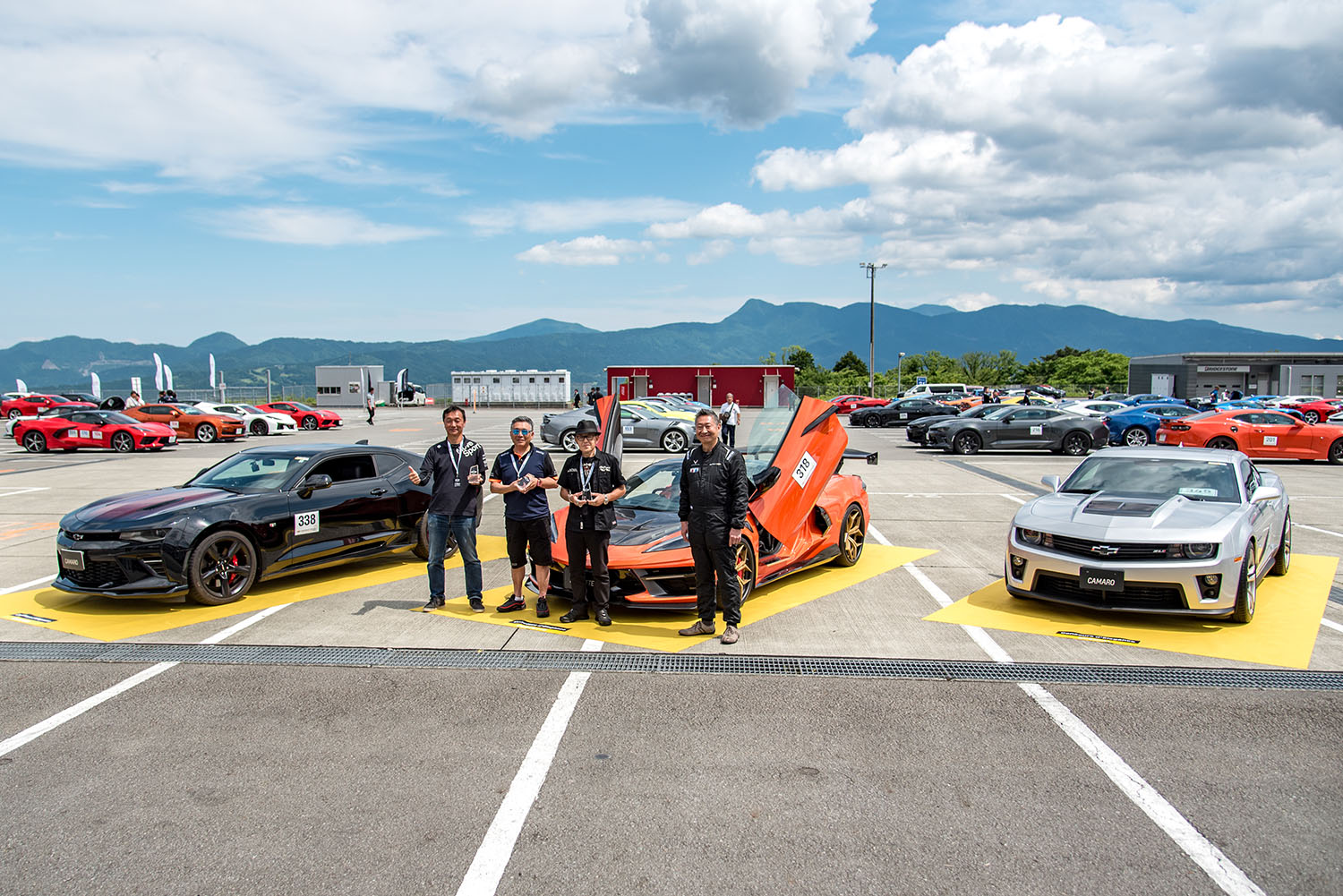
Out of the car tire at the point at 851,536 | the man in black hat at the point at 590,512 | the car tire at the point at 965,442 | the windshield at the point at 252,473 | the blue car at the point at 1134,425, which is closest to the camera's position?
the man in black hat at the point at 590,512

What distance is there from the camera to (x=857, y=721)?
4762 mm

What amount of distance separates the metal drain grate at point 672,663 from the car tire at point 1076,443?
18.3m

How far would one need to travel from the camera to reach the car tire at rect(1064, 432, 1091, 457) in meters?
22.7

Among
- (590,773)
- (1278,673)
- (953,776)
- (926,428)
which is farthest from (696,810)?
(926,428)

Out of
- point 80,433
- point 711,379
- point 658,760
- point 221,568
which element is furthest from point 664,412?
point 711,379

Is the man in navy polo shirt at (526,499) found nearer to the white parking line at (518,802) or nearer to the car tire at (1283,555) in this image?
the white parking line at (518,802)

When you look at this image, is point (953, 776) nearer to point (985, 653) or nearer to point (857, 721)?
point (857, 721)

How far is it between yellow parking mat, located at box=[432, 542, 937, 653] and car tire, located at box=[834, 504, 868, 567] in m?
0.10

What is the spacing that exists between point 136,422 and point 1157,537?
26158 mm

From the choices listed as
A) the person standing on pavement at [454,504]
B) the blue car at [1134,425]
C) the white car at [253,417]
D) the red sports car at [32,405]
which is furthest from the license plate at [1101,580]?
the red sports car at [32,405]

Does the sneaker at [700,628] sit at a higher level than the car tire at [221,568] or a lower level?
lower

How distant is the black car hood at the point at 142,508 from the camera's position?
708 cm

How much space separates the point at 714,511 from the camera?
6.07m

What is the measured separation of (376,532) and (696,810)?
5862 millimetres
